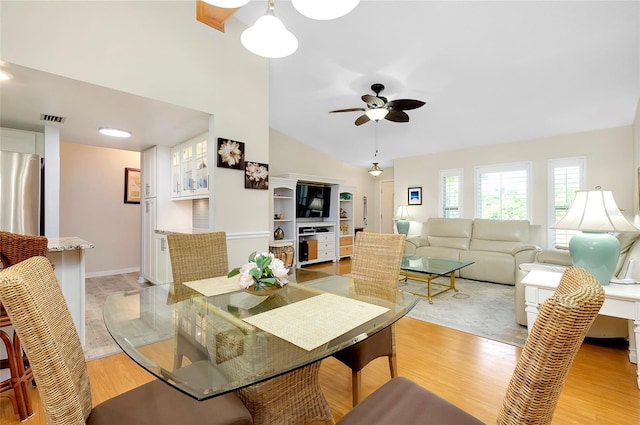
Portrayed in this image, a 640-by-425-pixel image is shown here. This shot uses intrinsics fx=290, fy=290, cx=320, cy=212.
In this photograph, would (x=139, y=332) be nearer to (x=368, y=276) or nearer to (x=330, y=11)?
(x=368, y=276)

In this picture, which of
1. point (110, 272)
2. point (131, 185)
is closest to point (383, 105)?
point (131, 185)

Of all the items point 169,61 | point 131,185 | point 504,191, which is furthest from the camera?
point 504,191

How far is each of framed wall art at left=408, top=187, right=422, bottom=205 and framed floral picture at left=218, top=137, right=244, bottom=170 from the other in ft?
15.4

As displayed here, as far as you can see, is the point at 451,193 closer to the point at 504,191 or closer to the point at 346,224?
the point at 504,191

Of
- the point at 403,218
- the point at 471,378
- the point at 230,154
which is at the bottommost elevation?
the point at 471,378

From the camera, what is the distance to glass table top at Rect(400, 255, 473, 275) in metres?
3.60

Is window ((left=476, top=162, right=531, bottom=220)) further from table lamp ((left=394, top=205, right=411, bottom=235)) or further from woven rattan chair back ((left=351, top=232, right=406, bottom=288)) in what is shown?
woven rattan chair back ((left=351, top=232, right=406, bottom=288))

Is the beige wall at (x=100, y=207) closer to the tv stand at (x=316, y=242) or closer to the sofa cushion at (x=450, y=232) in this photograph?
the tv stand at (x=316, y=242)

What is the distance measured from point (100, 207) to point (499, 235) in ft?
23.1

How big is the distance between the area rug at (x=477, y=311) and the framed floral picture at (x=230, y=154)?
8.33ft

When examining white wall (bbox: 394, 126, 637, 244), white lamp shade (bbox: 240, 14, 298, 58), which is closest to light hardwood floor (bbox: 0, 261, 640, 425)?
white lamp shade (bbox: 240, 14, 298, 58)

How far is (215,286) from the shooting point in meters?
1.76

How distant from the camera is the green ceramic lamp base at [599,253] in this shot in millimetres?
2125

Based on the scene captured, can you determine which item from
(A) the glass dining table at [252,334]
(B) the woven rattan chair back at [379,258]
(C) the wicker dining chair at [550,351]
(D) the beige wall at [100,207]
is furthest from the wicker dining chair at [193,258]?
(D) the beige wall at [100,207]
